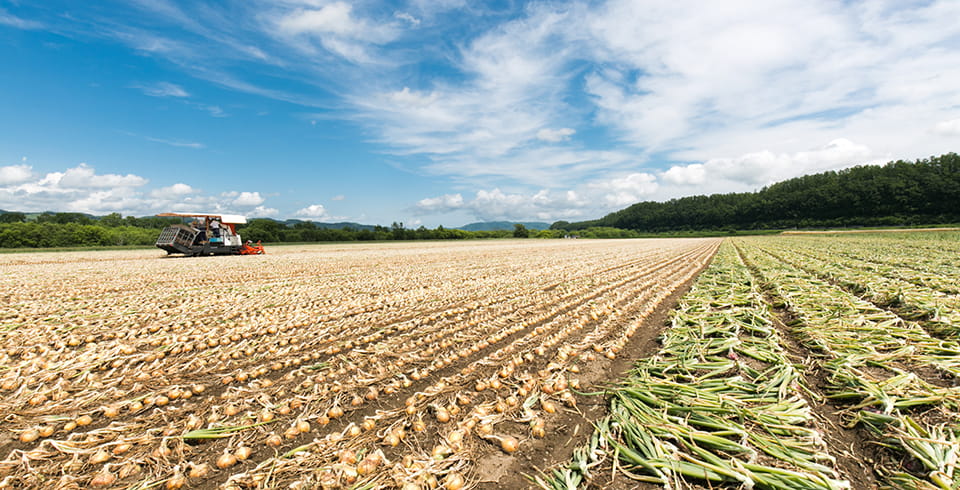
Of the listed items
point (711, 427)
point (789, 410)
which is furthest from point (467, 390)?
point (789, 410)

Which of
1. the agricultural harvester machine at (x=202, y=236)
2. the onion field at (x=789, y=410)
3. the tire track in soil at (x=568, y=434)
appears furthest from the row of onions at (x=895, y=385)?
the agricultural harvester machine at (x=202, y=236)

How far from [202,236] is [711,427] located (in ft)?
93.7

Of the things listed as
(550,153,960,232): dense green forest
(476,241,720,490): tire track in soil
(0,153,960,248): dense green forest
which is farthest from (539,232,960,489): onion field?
(550,153,960,232): dense green forest

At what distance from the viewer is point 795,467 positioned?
2.38 meters

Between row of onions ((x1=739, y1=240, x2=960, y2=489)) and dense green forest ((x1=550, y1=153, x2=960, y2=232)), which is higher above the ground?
dense green forest ((x1=550, y1=153, x2=960, y2=232))

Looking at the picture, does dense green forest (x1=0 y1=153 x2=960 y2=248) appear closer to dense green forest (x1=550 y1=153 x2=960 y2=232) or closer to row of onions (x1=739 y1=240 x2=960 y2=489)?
Result: dense green forest (x1=550 y1=153 x2=960 y2=232)

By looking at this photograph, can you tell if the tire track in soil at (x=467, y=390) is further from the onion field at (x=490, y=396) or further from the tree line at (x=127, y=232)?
the tree line at (x=127, y=232)

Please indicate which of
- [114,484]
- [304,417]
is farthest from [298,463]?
[114,484]

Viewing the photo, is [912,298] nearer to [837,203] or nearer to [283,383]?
[283,383]

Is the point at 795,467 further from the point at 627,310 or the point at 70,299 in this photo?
the point at 70,299

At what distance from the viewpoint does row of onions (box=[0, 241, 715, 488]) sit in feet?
8.76

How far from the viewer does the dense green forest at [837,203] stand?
85.6m

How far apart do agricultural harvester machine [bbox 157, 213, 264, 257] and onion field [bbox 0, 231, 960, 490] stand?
58.8 ft

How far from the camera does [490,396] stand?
373cm
